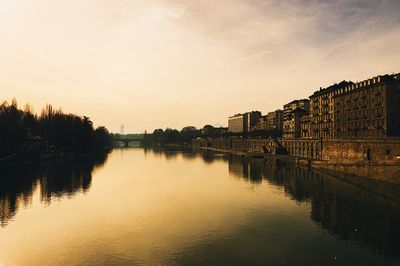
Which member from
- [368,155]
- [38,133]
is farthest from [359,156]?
[38,133]

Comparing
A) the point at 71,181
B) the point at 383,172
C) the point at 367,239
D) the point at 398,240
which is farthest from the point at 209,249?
the point at 71,181

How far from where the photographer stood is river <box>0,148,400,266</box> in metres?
33.6

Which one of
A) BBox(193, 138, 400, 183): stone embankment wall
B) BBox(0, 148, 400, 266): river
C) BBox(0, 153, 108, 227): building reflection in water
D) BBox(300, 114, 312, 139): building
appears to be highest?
BBox(300, 114, 312, 139): building

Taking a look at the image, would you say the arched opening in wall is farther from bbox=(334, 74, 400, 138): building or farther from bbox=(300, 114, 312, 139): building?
bbox=(300, 114, 312, 139): building

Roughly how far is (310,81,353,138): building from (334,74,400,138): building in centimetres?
623

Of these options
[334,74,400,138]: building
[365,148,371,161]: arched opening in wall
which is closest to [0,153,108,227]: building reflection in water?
[365,148,371,161]: arched opening in wall

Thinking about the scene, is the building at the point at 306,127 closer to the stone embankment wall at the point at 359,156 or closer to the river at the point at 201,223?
the stone embankment wall at the point at 359,156

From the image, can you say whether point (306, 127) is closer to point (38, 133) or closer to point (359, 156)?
point (359, 156)

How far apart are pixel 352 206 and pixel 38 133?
436 feet

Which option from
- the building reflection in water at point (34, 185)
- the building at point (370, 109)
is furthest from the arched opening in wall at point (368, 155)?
the building reflection in water at point (34, 185)

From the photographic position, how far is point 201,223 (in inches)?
1780

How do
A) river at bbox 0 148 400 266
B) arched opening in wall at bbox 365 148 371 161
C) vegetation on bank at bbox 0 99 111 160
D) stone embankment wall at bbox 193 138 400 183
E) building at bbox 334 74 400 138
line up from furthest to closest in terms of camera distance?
vegetation on bank at bbox 0 99 111 160, building at bbox 334 74 400 138, arched opening in wall at bbox 365 148 371 161, stone embankment wall at bbox 193 138 400 183, river at bbox 0 148 400 266

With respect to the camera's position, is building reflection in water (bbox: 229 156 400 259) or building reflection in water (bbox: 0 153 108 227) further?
building reflection in water (bbox: 0 153 108 227)

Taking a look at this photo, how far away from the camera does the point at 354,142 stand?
273 feet
